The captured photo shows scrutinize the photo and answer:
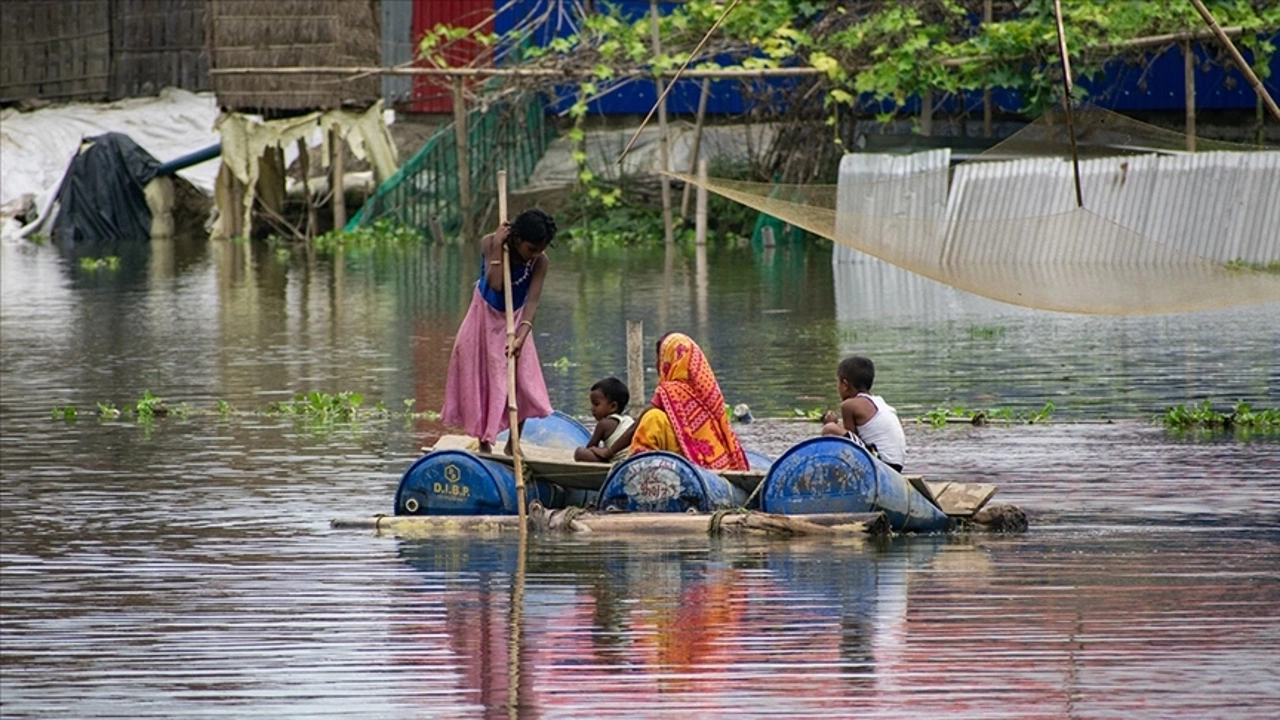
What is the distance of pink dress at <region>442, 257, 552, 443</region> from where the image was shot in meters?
9.82

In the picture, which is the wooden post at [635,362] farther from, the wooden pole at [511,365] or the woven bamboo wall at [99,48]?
the woven bamboo wall at [99,48]

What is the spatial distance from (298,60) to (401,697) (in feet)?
78.2

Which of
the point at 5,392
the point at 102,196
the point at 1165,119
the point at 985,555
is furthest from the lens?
the point at 102,196

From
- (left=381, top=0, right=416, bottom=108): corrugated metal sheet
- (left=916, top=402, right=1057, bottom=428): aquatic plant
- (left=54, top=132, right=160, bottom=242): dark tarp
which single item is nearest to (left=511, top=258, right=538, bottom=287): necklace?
(left=916, top=402, right=1057, bottom=428): aquatic plant

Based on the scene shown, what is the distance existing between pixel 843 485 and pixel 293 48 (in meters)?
21.6

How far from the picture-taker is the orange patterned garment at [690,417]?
945 centimetres

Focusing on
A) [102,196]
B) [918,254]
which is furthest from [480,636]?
[102,196]

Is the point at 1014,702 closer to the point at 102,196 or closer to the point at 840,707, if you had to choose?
the point at 840,707

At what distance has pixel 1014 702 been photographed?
6043 mm

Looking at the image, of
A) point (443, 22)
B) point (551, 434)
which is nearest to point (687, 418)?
point (551, 434)

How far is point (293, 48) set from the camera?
29.2 metres

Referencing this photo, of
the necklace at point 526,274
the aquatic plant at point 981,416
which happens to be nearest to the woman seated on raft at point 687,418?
the necklace at point 526,274

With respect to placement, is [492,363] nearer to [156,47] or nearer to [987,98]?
[987,98]

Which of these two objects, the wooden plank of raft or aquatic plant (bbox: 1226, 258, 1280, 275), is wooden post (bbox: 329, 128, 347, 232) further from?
the wooden plank of raft
